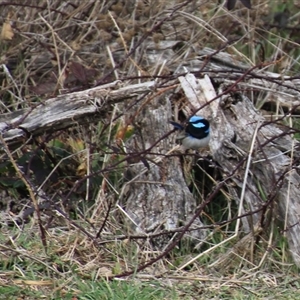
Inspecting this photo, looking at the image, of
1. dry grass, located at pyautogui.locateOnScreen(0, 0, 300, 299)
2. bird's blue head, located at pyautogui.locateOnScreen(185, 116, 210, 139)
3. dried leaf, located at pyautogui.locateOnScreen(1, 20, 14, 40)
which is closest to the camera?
dry grass, located at pyautogui.locateOnScreen(0, 0, 300, 299)

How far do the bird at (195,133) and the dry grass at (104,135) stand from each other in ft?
1.25

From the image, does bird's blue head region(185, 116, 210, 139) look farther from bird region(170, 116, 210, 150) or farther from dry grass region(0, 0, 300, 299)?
dry grass region(0, 0, 300, 299)

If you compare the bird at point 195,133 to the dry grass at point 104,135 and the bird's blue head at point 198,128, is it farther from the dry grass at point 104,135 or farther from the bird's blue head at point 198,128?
the dry grass at point 104,135

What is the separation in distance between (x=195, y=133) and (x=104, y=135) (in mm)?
803

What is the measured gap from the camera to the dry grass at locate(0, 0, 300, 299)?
3.78m

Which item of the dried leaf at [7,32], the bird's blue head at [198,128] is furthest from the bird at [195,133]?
the dried leaf at [7,32]

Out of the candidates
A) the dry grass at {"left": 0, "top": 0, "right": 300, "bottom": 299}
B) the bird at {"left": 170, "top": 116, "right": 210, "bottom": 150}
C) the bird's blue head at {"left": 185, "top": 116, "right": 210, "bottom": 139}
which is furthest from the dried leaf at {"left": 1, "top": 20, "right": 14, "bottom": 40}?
the bird's blue head at {"left": 185, "top": 116, "right": 210, "bottom": 139}

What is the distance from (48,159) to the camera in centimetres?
456

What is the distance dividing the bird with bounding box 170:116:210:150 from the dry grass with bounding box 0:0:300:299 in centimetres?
38

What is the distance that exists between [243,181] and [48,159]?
3.64 feet

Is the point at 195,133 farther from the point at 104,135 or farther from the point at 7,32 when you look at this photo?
the point at 7,32

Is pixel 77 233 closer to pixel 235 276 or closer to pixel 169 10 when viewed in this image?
pixel 235 276

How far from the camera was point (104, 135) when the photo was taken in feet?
15.8

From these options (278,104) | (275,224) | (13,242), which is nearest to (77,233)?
(13,242)
